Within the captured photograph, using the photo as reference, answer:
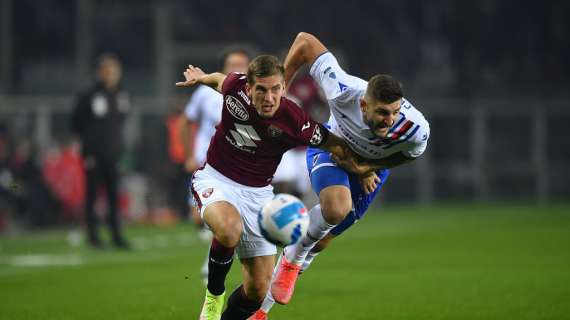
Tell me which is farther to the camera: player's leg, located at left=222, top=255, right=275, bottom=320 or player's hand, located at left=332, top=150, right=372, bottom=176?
player's hand, located at left=332, top=150, right=372, bottom=176

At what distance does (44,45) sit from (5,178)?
5.54 meters

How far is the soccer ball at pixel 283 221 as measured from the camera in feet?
21.8

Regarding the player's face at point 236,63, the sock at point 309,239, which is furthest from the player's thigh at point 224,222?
the player's face at point 236,63

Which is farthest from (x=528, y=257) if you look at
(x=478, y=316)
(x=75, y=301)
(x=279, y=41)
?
(x=279, y=41)

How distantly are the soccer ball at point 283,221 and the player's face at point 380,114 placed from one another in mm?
1245

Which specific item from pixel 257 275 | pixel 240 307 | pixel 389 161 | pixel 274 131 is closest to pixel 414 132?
pixel 389 161

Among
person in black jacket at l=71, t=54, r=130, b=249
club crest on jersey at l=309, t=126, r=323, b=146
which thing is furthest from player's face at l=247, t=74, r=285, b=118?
person in black jacket at l=71, t=54, r=130, b=249

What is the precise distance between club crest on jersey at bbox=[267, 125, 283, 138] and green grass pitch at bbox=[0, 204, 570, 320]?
5.20 ft

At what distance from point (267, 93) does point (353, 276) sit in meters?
4.51

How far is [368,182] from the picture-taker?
8305mm

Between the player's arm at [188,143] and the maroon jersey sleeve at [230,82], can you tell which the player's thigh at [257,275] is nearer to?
the maroon jersey sleeve at [230,82]

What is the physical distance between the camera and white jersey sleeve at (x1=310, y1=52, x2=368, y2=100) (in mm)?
8133

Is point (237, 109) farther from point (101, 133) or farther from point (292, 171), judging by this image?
point (101, 133)

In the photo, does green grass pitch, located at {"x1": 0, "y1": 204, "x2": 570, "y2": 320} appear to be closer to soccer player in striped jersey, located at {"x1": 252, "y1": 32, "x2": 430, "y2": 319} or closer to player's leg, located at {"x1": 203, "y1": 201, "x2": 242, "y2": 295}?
soccer player in striped jersey, located at {"x1": 252, "y1": 32, "x2": 430, "y2": 319}
